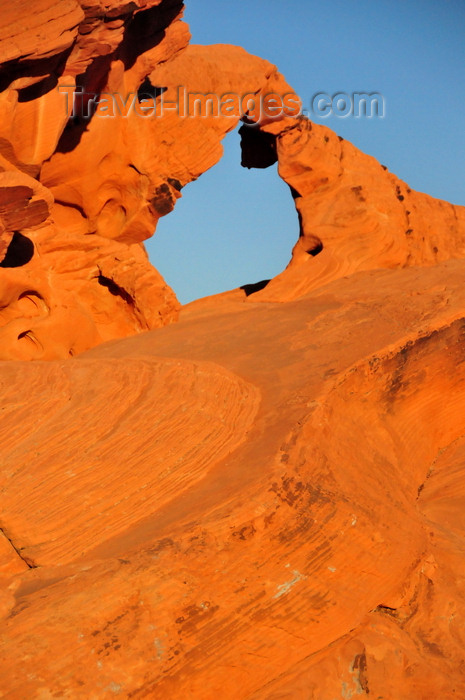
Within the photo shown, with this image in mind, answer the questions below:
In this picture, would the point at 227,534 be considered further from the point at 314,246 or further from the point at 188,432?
the point at 314,246

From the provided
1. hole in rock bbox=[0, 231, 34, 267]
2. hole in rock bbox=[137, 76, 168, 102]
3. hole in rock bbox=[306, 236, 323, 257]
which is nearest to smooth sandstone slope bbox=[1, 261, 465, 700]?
hole in rock bbox=[0, 231, 34, 267]

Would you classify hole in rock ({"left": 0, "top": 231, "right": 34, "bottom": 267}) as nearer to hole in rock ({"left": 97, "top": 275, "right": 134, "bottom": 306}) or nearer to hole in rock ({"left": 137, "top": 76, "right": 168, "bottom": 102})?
hole in rock ({"left": 97, "top": 275, "right": 134, "bottom": 306})

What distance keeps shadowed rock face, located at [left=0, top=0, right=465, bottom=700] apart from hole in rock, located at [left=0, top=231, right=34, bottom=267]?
3cm

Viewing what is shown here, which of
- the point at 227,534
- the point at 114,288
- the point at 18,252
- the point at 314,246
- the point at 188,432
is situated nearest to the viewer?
the point at 227,534

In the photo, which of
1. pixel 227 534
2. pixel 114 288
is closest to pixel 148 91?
pixel 114 288

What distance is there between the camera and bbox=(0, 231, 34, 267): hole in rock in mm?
9672

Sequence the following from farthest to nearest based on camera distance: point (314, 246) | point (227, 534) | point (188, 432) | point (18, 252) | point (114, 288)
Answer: point (314, 246), point (114, 288), point (18, 252), point (188, 432), point (227, 534)

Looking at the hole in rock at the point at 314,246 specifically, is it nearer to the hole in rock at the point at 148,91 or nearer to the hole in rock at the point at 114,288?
the hole in rock at the point at 148,91

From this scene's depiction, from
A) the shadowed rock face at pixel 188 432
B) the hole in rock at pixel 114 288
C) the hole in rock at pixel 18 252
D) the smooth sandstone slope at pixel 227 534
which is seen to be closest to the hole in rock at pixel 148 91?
the shadowed rock face at pixel 188 432

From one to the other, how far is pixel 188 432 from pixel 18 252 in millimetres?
4390

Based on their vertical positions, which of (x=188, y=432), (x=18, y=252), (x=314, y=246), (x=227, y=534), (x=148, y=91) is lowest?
(x=227, y=534)

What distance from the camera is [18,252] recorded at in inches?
384

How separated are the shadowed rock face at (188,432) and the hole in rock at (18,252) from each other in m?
0.03

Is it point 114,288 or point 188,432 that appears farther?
point 114,288
